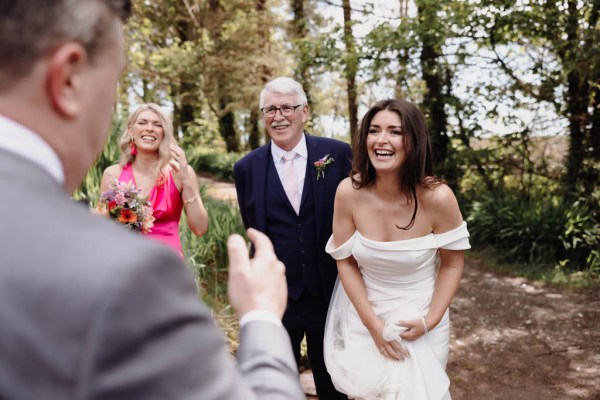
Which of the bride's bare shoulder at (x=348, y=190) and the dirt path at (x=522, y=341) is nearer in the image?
the bride's bare shoulder at (x=348, y=190)

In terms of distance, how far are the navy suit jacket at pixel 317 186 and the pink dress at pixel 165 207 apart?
1.55 ft

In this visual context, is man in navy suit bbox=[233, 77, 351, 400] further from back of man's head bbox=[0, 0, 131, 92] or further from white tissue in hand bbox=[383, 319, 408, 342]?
back of man's head bbox=[0, 0, 131, 92]

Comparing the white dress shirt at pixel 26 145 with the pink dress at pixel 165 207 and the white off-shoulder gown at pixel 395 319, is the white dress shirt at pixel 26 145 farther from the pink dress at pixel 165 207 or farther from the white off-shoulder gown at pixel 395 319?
the pink dress at pixel 165 207

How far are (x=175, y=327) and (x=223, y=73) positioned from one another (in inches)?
593

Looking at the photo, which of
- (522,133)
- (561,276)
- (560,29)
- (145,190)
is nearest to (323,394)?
(145,190)

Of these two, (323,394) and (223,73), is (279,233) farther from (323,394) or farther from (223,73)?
(223,73)

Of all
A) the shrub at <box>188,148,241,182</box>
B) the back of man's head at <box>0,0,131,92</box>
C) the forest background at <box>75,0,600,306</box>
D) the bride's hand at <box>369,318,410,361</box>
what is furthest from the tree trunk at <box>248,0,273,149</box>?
the back of man's head at <box>0,0,131,92</box>

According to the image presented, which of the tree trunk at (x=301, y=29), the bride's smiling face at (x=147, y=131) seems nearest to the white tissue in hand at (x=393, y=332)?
the bride's smiling face at (x=147, y=131)

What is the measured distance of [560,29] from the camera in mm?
6785

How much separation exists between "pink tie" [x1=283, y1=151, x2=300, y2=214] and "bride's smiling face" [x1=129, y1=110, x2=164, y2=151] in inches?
37.3

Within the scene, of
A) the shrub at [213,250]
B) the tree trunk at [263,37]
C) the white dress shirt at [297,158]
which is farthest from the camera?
the tree trunk at [263,37]

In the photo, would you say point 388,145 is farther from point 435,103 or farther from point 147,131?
point 435,103

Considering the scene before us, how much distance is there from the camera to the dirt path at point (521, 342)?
4203 mm

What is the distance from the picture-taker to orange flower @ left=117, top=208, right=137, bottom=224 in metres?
2.94
